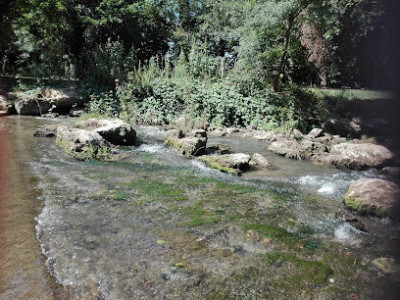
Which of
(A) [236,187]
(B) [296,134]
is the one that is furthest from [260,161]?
(B) [296,134]

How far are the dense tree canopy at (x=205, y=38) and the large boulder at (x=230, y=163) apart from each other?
5805 mm

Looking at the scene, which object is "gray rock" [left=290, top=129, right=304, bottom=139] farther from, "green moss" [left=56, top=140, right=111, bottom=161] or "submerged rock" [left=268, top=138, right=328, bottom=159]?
"green moss" [left=56, top=140, right=111, bottom=161]

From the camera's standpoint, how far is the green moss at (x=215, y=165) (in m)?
5.32

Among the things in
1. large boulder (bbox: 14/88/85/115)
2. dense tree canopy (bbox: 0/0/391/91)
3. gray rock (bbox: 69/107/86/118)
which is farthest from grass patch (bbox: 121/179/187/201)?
dense tree canopy (bbox: 0/0/391/91)

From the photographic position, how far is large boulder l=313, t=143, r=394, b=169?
6.27 meters

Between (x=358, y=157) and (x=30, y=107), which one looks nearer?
(x=358, y=157)

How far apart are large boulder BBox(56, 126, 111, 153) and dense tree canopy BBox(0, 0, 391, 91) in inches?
204

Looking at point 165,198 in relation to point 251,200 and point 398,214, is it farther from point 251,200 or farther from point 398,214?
point 398,214

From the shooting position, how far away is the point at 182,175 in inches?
195

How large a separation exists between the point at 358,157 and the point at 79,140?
580 centimetres

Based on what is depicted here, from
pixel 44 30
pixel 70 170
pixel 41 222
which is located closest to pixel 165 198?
pixel 41 222

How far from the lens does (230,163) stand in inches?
214

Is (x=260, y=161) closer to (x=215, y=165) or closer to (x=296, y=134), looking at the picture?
(x=215, y=165)

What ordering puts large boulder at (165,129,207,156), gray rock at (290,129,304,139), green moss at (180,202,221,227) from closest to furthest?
1. green moss at (180,202,221,227)
2. large boulder at (165,129,207,156)
3. gray rock at (290,129,304,139)
